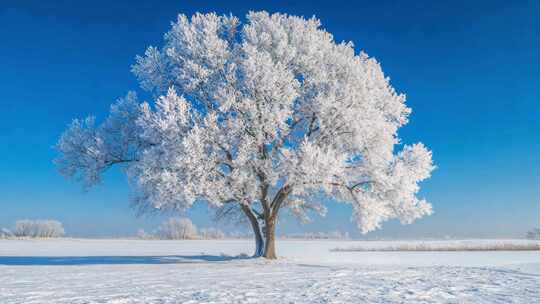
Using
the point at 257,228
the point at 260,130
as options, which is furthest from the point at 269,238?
the point at 260,130

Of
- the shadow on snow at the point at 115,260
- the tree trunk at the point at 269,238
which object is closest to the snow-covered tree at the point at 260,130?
the tree trunk at the point at 269,238

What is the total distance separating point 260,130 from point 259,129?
0.07m

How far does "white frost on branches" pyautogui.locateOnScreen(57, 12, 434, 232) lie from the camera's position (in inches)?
860

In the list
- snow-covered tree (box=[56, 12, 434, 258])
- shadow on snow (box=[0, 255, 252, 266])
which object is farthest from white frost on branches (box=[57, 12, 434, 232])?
shadow on snow (box=[0, 255, 252, 266])

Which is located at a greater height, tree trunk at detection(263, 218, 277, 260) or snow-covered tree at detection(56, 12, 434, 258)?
snow-covered tree at detection(56, 12, 434, 258)

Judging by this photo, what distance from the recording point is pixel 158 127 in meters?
21.7

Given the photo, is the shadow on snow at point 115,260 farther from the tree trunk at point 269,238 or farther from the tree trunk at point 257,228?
the tree trunk at point 269,238

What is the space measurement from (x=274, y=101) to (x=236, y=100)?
193cm

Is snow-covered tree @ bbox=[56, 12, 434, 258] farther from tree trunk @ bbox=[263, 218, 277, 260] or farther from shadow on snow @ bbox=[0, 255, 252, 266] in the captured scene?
shadow on snow @ bbox=[0, 255, 252, 266]

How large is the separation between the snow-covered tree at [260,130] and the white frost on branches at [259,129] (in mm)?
62

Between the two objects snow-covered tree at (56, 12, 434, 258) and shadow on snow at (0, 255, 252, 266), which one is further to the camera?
shadow on snow at (0, 255, 252, 266)

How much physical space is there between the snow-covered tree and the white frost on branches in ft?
0.20

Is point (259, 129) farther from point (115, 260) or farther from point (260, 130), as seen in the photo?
point (115, 260)

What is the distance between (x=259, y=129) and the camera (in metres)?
22.6
